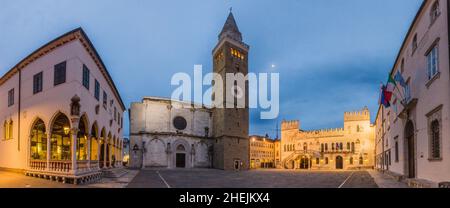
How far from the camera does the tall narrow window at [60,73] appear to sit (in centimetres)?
1913

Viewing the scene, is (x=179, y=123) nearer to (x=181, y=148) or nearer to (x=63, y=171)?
(x=181, y=148)

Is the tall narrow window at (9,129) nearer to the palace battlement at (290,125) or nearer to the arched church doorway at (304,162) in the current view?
the arched church doorway at (304,162)

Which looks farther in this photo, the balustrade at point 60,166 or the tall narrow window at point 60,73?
the tall narrow window at point 60,73

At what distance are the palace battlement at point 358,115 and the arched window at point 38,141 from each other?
2314 inches

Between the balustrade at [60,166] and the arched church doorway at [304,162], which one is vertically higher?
the balustrade at [60,166]

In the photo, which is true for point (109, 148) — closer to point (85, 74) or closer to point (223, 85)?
point (85, 74)

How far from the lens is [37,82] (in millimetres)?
20969

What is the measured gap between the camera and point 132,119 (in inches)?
2088

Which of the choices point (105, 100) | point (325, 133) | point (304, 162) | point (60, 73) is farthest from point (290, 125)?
point (60, 73)

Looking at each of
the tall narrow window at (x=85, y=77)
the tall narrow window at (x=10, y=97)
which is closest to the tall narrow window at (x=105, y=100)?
the tall narrow window at (x=10, y=97)

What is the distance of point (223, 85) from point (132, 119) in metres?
16.7

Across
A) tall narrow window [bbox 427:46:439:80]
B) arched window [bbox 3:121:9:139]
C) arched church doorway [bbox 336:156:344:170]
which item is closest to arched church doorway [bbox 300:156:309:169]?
arched church doorway [bbox 336:156:344:170]

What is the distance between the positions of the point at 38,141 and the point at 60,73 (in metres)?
7.74

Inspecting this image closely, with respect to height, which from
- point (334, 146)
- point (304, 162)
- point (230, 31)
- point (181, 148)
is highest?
point (230, 31)
